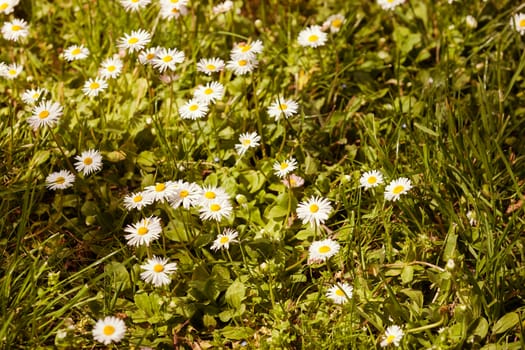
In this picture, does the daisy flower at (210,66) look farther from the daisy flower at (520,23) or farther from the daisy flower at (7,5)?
the daisy flower at (520,23)

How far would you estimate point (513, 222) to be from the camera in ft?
7.44

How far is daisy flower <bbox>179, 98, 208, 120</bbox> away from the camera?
2.65 metres

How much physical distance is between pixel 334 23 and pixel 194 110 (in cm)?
89

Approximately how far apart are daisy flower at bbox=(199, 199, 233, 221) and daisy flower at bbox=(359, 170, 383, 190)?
18.8 inches

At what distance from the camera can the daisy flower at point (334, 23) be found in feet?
10.3

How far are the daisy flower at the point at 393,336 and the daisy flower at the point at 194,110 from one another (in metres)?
1.08

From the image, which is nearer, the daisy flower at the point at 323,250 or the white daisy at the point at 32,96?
the daisy flower at the point at 323,250

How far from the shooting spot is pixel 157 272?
2.16 metres

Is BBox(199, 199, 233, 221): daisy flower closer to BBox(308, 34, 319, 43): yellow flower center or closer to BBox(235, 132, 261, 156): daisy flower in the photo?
BBox(235, 132, 261, 156): daisy flower

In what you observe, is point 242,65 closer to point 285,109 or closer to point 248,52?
point 248,52

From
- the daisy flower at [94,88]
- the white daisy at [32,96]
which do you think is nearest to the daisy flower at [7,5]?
the white daisy at [32,96]

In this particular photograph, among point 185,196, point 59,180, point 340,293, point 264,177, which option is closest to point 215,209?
point 185,196

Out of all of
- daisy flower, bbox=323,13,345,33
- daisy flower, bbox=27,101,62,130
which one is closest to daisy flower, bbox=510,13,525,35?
daisy flower, bbox=323,13,345,33

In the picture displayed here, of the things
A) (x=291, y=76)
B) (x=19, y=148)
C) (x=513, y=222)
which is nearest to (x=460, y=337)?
(x=513, y=222)
